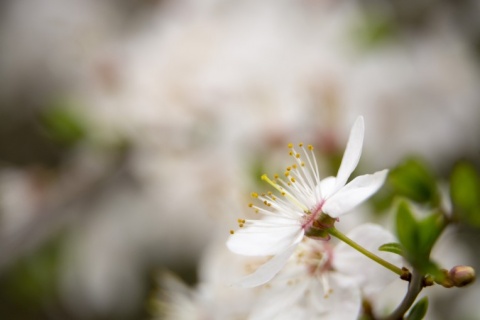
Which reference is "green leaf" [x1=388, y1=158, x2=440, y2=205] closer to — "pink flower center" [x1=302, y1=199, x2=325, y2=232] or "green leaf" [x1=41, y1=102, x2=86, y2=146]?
"pink flower center" [x1=302, y1=199, x2=325, y2=232]

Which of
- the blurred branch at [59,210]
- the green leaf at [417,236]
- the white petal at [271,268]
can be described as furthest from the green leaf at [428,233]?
the blurred branch at [59,210]

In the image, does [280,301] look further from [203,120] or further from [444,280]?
[203,120]

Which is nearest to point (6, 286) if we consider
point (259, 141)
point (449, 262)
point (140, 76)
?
point (140, 76)

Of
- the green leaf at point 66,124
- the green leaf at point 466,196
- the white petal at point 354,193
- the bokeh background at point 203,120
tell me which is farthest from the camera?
the green leaf at point 66,124

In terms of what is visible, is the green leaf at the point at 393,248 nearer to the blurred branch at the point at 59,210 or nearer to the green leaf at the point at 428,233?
the green leaf at the point at 428,233

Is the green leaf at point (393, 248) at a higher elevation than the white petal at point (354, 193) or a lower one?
lower

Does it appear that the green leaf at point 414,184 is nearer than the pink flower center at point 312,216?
No

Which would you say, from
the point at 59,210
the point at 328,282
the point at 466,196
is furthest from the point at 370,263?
the point at 59,210
